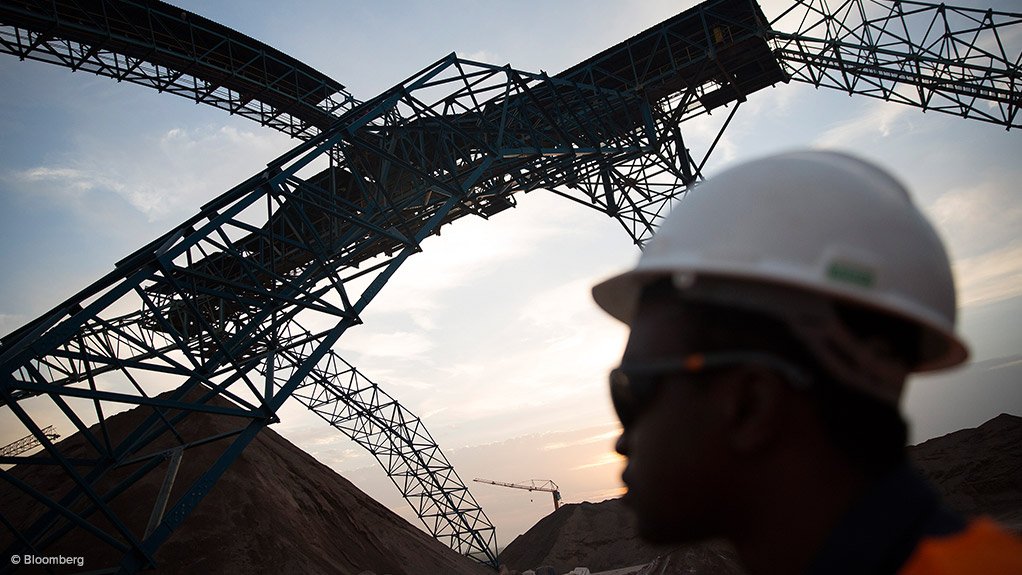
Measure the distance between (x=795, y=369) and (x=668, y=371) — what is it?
0.83 ft

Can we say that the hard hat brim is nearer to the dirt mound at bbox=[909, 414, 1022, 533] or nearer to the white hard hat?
the white hard hat

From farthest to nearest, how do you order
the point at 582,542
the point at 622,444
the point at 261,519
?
1. the point at 582,542
2. the point at 261,519
3. the point at 622,444

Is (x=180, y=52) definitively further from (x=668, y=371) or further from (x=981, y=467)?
(x=981, y=467)

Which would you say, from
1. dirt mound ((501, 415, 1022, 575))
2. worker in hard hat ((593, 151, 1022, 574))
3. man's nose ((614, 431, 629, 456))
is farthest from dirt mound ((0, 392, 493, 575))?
worker in hard hat ((593, 151, 1022, 574))

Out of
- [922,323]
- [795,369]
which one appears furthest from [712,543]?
[795,369]

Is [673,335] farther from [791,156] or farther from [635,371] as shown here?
[791,156]

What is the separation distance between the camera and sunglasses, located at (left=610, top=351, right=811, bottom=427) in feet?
4.11

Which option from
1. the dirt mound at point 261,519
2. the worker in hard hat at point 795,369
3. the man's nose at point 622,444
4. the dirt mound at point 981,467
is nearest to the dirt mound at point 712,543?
the dirt mound at point 981,467

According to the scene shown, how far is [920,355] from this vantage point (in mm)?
1405

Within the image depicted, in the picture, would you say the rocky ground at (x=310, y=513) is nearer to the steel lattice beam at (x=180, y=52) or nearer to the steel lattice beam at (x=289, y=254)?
the steel lattice beam at (x=289, y=254)

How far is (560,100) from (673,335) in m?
13.6

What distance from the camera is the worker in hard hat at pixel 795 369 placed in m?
1.25

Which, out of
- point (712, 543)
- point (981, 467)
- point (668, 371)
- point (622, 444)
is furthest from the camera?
point (981, 467)

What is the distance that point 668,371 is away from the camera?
1.38 meters
